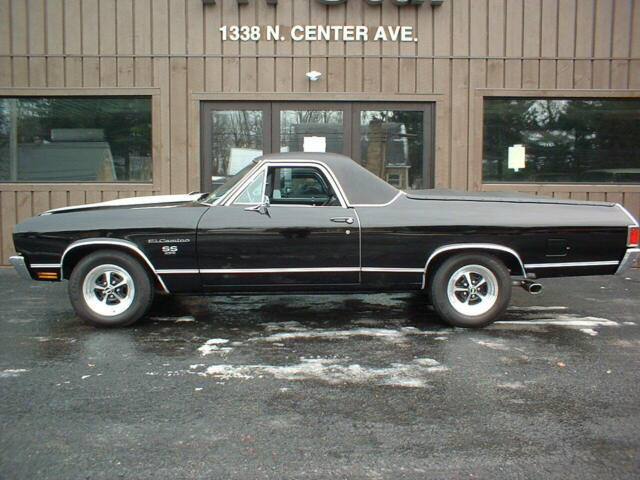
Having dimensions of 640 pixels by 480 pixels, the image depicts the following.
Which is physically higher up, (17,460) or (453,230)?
(453,230)

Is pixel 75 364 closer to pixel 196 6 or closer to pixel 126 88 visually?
pixel 126 88

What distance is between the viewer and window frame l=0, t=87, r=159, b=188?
989cm

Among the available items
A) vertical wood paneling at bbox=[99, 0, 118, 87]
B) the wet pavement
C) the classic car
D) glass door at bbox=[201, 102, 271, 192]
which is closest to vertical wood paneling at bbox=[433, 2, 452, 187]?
glass door at bbox=[201, 102, 271, 192]

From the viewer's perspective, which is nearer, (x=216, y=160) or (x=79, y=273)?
(x=79, y=273)

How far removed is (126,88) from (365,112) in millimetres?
3754

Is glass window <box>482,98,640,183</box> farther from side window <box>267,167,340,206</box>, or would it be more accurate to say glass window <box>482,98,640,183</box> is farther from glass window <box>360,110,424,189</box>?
side window <box>267,167,340,206</box>

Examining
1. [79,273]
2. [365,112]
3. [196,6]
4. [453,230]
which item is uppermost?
[196,6]

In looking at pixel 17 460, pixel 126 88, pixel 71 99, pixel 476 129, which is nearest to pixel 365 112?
pixel 476 129

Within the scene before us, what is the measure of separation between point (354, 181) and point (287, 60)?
15.0ft

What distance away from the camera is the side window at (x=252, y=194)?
19.5 feet

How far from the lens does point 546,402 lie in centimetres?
403

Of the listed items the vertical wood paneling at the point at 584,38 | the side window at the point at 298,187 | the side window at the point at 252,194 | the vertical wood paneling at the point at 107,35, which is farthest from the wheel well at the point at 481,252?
the vertical wood paneling at the point at 107,35

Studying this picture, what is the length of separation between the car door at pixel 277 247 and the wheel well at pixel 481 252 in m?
0.73

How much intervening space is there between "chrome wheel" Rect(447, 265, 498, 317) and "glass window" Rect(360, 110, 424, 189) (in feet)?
14.2
